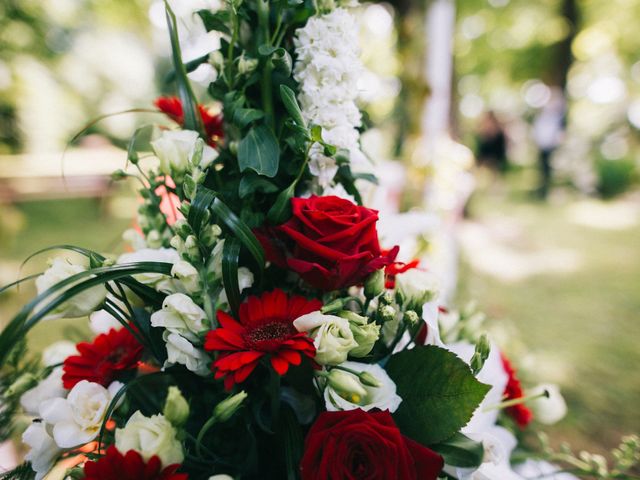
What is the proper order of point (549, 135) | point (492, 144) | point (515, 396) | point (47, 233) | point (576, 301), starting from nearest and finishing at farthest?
point (515, 396) < point (576, 301) < point (47, 233) < point (549, 135) < point (492, 144)

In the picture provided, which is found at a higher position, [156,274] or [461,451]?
[156,274]

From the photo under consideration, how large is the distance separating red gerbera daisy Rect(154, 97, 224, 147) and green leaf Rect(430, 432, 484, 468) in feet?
1.90

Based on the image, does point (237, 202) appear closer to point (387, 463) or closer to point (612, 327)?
point (387, 463)

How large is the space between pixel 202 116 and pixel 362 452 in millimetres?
577

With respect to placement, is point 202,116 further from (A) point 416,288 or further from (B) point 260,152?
(A) point 416,288

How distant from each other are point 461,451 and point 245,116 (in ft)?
1.77

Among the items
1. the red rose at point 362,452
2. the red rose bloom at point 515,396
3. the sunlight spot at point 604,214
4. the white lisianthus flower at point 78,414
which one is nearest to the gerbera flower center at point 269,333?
the red rose at point 362,452

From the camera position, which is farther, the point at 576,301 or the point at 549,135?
the point at 549,135

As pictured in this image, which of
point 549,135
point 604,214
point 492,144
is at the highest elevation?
point 549,135

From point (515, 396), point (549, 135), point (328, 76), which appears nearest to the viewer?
point (328, 76)

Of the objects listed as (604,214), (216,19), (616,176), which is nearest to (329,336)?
(216,19)

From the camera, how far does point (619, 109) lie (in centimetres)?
1085

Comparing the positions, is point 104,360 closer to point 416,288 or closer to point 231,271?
point 231,271

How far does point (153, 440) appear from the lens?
44cm
